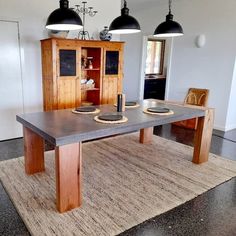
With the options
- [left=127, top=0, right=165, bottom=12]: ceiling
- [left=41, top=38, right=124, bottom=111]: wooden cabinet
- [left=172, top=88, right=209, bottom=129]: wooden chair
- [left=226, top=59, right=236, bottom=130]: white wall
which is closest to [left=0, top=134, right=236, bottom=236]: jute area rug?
[left=41, top=38, right=124, bottom=111]: wooden cabinet

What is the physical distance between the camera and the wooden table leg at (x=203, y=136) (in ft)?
10.4

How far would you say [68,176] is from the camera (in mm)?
2117

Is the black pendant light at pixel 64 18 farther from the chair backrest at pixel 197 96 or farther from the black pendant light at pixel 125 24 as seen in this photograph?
the chair backrest at pixel 197 96

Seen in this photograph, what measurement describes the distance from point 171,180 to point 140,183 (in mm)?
369

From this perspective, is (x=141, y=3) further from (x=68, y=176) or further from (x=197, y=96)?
(x=68, y=176)

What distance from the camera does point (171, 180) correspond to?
2762 mm

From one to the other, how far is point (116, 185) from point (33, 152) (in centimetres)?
101

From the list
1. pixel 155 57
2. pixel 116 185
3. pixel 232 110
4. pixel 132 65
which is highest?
pixel 155 57

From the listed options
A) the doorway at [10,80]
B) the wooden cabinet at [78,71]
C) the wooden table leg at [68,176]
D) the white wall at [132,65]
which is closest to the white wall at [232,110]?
the wooden cabinet at [78,71]

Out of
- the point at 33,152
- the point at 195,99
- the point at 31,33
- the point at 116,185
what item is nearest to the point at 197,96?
the point at 195,99

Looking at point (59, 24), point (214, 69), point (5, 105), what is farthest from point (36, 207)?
point (214, 69)

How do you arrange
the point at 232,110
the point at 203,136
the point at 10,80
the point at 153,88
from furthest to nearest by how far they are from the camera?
the point at 153,88 < the point at 232,110 < the point at 10,80 < the point at 203,136

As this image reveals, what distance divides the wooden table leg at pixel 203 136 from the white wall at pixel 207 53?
172cm

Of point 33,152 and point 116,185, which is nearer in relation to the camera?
point 116,185
